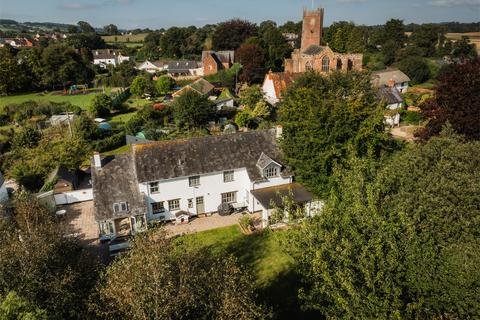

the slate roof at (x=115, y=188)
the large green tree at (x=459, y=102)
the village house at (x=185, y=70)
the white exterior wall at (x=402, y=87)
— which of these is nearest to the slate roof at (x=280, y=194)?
the slate roof at (x=115, y=188)

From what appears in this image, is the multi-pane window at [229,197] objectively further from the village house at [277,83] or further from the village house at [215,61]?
the village house at [215,61]

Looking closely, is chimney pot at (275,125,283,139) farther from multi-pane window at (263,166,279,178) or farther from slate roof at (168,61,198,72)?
slate roof at (168,61,198,72)

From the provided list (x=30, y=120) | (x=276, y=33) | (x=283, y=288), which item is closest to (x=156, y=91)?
(x=30, y=120)

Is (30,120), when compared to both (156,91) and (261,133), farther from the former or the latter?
(261,133)

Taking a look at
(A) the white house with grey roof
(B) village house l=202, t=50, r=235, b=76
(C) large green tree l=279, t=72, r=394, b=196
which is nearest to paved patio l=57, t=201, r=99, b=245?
(A) the white house with grey roof

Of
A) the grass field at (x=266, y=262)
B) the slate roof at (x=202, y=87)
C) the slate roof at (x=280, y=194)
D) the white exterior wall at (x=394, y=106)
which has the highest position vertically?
the slate roof at (x=202, y=87)

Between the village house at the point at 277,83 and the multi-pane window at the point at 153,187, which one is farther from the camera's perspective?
the village house at the point at 277,83

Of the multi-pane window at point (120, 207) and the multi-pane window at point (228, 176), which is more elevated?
the multi-pane window at point (228, 176)
